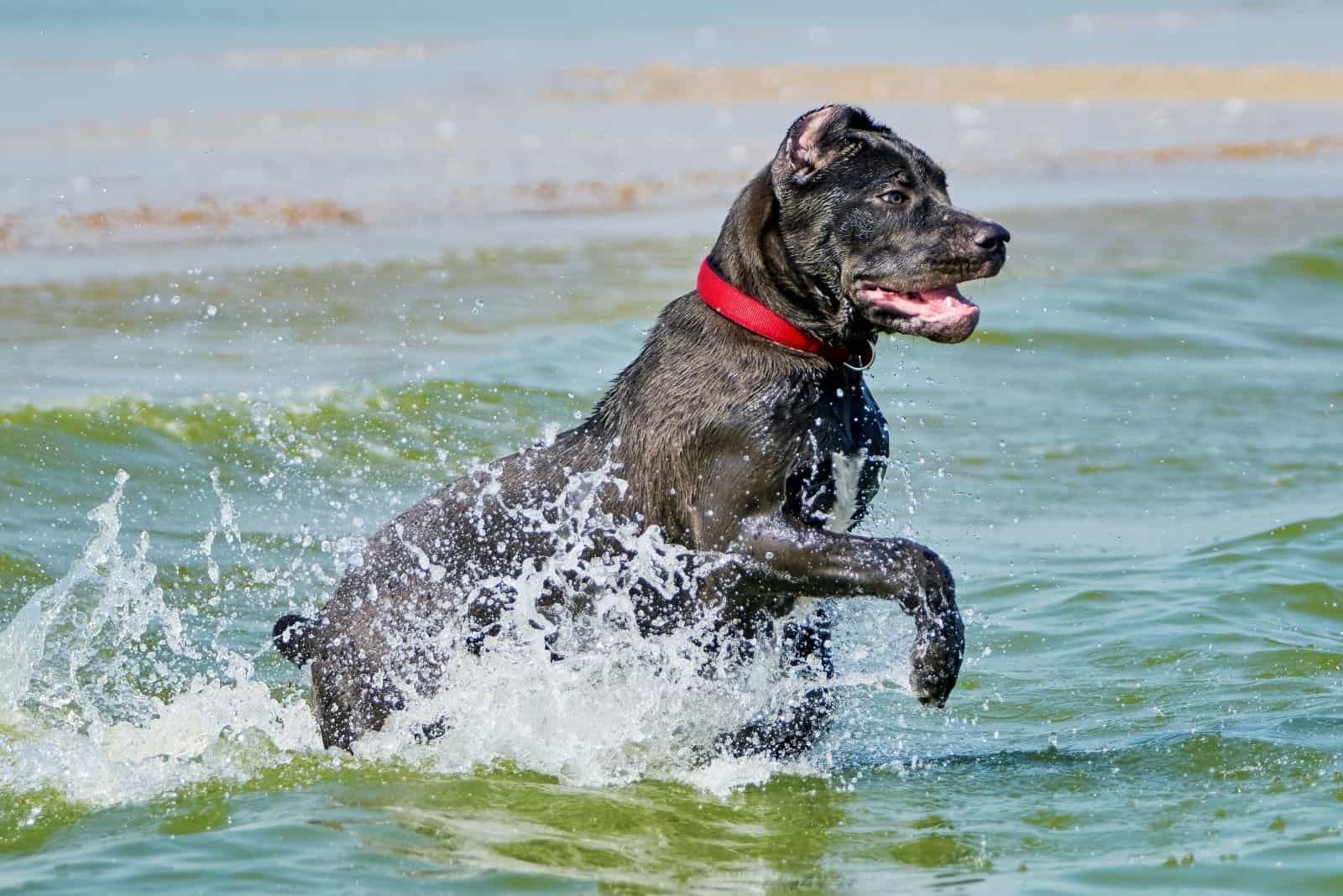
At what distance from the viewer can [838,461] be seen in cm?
573

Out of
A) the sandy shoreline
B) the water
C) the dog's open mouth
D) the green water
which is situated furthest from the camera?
the sandy shoreline

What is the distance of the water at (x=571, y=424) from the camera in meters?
A: 5.50

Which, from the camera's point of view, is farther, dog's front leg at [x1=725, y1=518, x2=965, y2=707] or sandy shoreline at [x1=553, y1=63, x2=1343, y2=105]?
sandy shoreline at [x1=553, y1=63, x2=1343, y2=105]

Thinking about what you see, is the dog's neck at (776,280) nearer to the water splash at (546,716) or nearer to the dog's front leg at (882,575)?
the dog's front leg at (882,575)

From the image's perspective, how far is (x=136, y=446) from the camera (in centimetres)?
997

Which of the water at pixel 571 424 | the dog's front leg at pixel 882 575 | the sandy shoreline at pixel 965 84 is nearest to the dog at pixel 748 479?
the dog's front leg at pixel 882 575

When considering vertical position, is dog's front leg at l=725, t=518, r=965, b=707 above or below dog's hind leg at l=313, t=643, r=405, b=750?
above

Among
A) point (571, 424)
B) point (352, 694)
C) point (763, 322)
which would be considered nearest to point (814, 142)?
point (763, 322)

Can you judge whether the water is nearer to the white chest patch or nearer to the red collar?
the white chest patch

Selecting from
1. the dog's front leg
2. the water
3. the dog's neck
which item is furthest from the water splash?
the dog's neck

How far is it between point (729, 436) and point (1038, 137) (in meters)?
18.2

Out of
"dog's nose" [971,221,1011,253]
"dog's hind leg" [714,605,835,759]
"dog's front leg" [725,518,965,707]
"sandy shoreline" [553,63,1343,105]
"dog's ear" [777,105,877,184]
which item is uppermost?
"sandy shoreline" [553,63,1343,105]

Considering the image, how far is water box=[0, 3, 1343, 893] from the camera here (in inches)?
217

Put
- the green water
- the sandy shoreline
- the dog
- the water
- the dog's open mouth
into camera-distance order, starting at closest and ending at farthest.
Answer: the green water < the water < the dog < the dog's open mouth < the sandy shoreline
